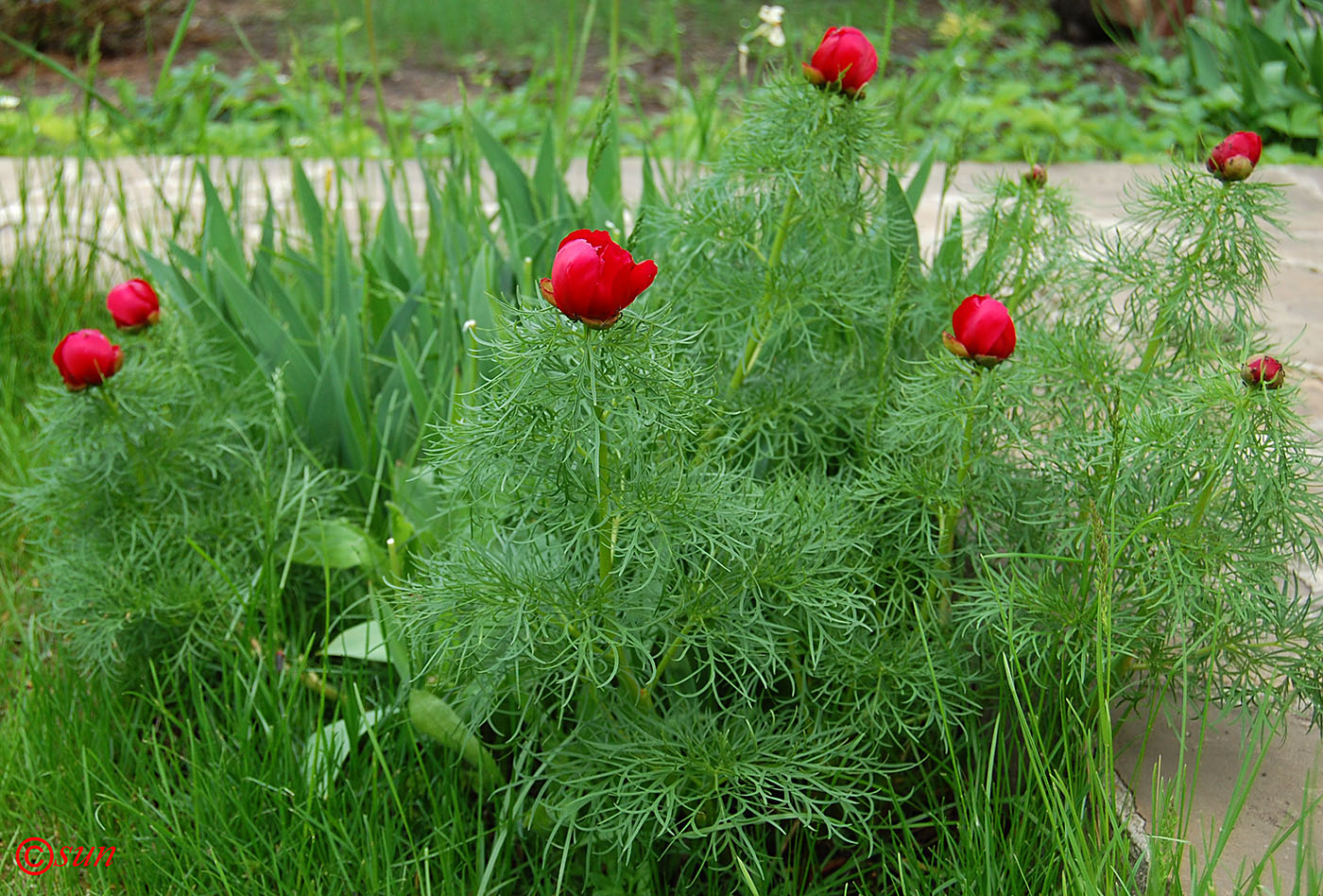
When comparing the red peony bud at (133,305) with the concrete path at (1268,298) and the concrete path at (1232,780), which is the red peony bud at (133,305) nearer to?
the concrete path at (1268,298)


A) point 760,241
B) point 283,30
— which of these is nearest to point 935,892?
point 760,241

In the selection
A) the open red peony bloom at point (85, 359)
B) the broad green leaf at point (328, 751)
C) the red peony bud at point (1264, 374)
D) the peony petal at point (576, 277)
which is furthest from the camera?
the open red peony bloom at point (85, 359)

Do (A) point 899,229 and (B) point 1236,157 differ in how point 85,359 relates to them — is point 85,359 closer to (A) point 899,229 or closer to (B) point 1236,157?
(A) point 899,229

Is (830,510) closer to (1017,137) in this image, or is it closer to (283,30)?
(1017,137)

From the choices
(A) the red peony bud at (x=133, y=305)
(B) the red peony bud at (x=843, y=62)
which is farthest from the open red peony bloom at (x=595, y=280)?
(A) the red peony bud at (x=133, y=305)

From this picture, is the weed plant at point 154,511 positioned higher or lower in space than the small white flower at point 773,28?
lower

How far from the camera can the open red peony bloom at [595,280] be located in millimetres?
936

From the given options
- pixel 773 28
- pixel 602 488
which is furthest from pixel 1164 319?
pixel 773 28

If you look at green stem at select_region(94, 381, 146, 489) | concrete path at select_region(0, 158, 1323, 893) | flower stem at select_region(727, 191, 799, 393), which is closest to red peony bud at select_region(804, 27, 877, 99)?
flower stem at select_region(727, 191, 799, 393)

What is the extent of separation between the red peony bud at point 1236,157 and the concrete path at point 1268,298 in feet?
0.20

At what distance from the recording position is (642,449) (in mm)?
1125

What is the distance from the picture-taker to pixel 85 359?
143cm

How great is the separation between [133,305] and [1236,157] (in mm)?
1458

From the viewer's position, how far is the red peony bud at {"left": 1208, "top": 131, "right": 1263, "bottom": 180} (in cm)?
128
